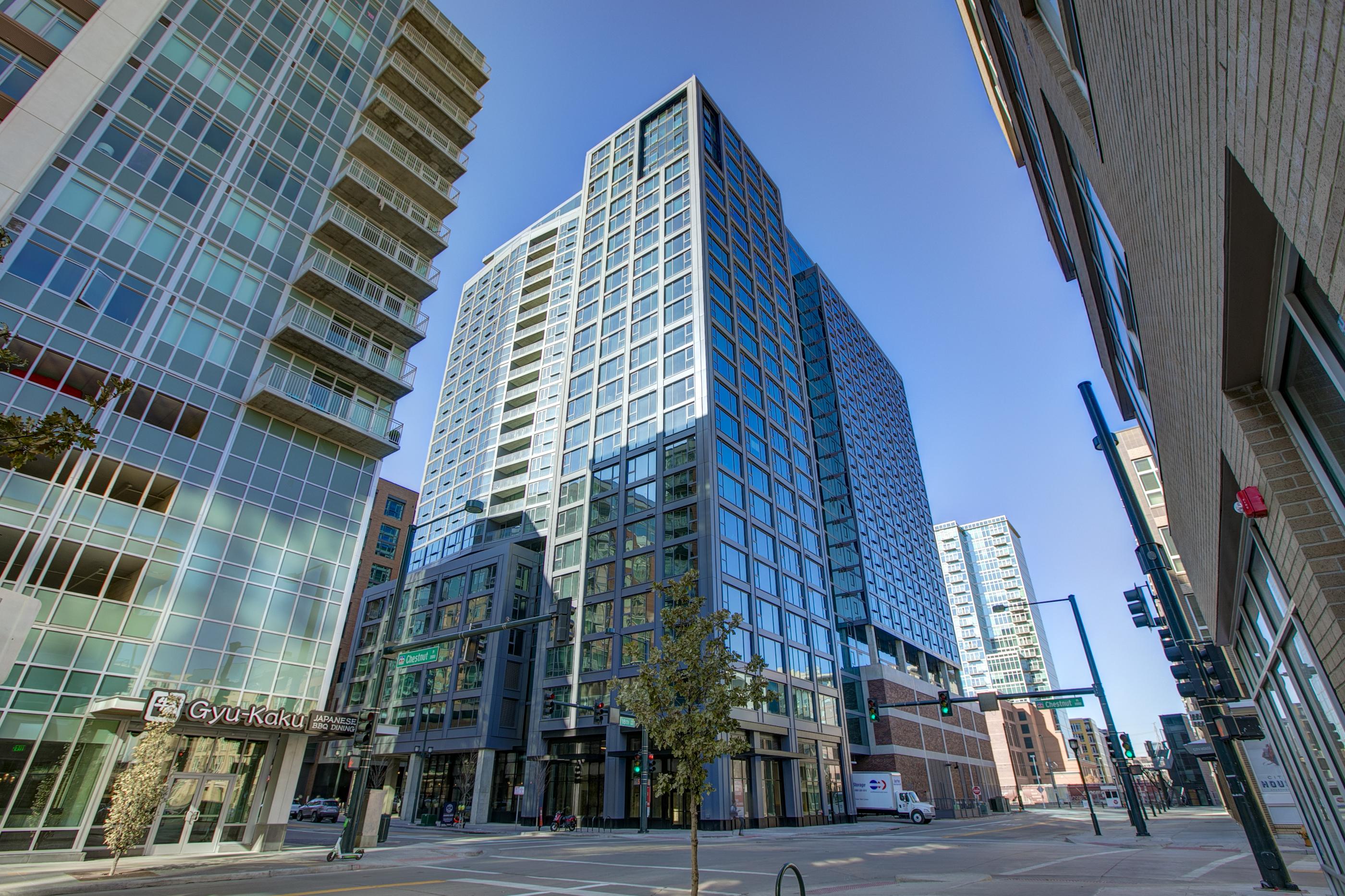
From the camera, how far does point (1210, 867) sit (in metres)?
16.4

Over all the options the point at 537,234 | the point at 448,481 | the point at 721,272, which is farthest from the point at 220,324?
the point at 537,234

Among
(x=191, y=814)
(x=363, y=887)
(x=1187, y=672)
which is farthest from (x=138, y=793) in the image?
(x=1187, y=672)

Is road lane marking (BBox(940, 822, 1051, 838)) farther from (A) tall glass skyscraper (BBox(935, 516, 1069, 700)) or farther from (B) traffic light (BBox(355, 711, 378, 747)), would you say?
(A) tall glass skyscraper (BBox(935, 516, 1069, 700))

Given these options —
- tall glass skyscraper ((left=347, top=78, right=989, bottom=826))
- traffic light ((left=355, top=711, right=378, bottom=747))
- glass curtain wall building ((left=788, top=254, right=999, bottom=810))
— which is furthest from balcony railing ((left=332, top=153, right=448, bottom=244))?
glass curtain wall building ((left=788, top=254, right=999, bottom=810))

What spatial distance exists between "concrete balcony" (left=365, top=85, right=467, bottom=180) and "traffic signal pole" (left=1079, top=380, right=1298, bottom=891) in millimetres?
35506

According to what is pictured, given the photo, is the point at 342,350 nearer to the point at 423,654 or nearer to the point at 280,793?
the point at 423,654

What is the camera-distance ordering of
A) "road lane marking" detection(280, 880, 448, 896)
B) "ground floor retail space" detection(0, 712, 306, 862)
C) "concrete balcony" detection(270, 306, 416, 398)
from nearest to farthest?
"road lane marking" detection(280, 880, 448, 896)
"ground floor retail space" detection(0, 712, 306, 862)
"concrete balcony" detection(270, 306, 416, 398)

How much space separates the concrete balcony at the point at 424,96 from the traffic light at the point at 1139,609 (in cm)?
4057

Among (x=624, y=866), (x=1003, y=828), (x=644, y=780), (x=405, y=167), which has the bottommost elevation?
(x=1003, y=828)

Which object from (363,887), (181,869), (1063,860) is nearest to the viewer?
(363,887)

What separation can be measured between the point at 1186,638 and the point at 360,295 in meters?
33.3

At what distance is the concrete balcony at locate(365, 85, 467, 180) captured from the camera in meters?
34.1

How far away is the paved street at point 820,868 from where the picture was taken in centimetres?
1338

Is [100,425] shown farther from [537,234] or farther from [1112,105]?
[537,234]
